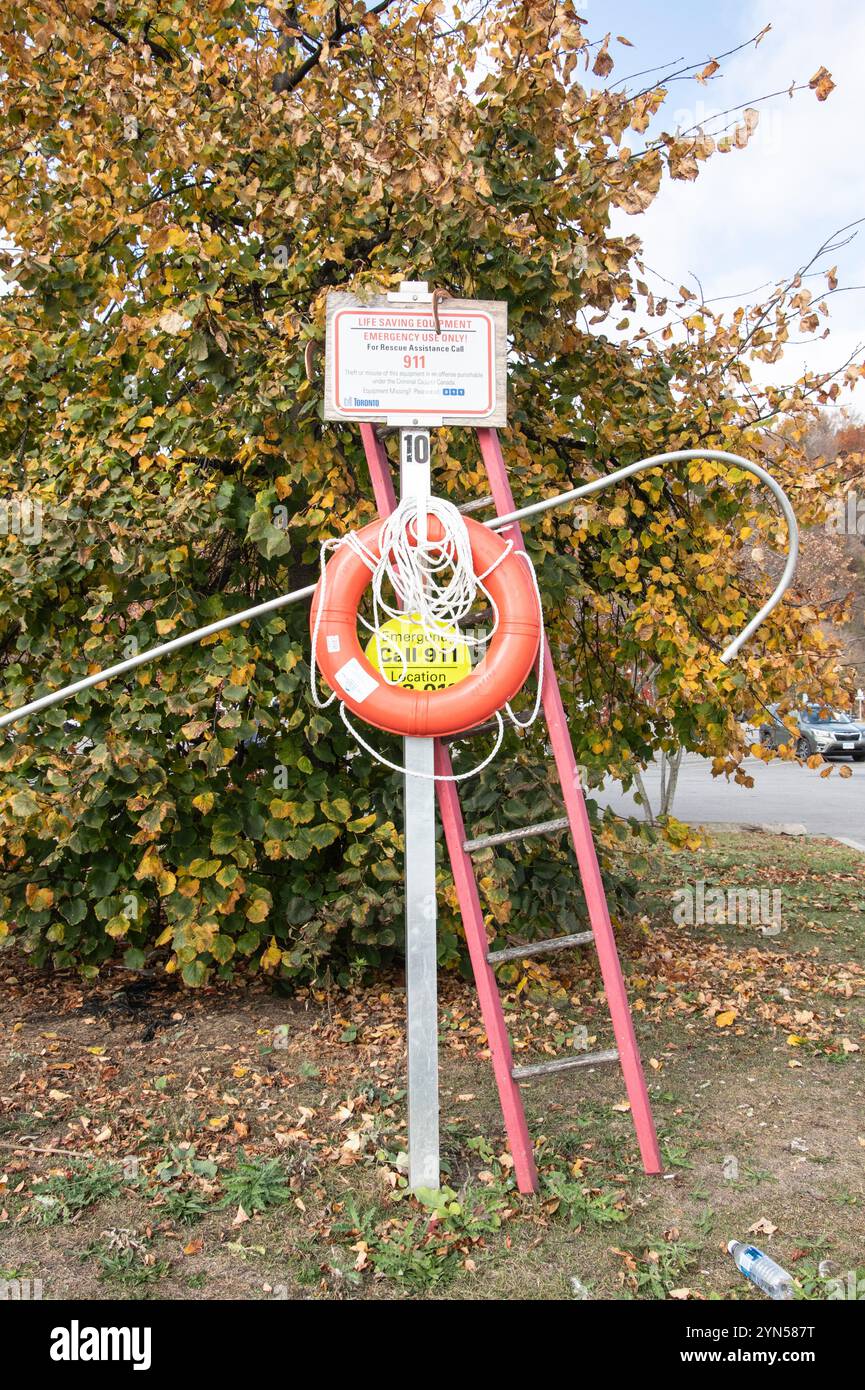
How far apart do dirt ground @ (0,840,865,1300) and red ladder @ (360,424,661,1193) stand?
17 cm

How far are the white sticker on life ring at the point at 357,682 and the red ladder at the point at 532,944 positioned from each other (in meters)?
0.25

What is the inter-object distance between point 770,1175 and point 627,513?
8.42 feet

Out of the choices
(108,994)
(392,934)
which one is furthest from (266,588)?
(108,994)

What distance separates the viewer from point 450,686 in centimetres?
305

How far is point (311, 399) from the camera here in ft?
12.3

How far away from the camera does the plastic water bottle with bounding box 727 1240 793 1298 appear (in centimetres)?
253

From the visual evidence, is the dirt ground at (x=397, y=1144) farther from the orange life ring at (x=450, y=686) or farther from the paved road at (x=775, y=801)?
the paved road at (x=775, y=801)

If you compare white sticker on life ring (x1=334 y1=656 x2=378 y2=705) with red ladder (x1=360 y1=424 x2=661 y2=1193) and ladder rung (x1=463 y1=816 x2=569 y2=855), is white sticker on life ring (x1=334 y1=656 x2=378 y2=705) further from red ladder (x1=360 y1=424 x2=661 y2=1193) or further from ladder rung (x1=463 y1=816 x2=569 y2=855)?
ladder rung (x1=463 y1=816 x2=569 y2=855)

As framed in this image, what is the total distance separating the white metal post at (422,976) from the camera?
296 centimetres

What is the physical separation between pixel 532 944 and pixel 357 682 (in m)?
0.87

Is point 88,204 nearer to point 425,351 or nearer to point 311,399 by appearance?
point 311,399

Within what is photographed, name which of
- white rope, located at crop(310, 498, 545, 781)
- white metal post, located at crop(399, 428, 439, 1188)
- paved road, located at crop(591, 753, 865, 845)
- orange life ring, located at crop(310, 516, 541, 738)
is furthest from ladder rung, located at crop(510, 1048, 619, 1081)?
paved road, located at crop(591, 753, 865, 845)

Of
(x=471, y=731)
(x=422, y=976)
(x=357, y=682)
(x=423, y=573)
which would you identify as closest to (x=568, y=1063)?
(x=422, y=976)

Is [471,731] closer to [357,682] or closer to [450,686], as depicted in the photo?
[450,686]
